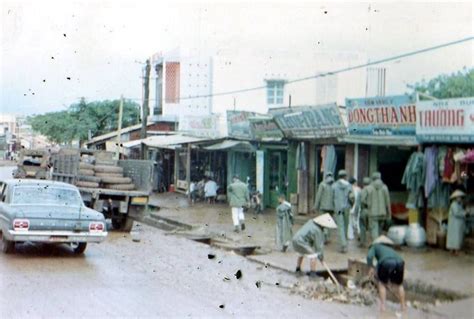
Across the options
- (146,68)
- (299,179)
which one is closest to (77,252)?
(299,179)

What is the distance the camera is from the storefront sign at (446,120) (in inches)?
454

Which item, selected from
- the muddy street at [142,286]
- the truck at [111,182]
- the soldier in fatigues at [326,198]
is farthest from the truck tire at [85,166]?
the soldier in fatigues at [326,198]

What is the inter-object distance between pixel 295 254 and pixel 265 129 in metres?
7.96

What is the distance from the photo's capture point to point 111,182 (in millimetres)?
16812

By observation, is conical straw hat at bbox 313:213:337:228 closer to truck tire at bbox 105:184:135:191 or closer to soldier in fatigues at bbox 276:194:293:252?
soldier in fatigues at bbox 276:194:293:252

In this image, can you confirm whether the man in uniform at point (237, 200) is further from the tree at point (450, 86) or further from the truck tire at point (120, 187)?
the tree at point (450, 86)

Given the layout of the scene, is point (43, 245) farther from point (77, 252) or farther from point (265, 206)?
point (265, 206)

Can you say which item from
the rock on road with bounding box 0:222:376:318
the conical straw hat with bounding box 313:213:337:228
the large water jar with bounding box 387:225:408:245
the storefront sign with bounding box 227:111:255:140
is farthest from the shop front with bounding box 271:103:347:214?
the conical straw hat with bounding box 313:213:337:228

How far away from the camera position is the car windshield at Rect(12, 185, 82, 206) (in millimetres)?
11812

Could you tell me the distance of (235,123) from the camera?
74.5 ft

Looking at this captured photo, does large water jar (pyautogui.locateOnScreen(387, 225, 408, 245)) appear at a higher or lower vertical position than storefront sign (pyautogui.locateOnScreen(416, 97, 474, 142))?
lower

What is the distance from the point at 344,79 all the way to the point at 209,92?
6.07 m

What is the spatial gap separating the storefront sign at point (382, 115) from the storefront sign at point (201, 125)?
10.9m

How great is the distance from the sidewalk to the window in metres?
7.88
